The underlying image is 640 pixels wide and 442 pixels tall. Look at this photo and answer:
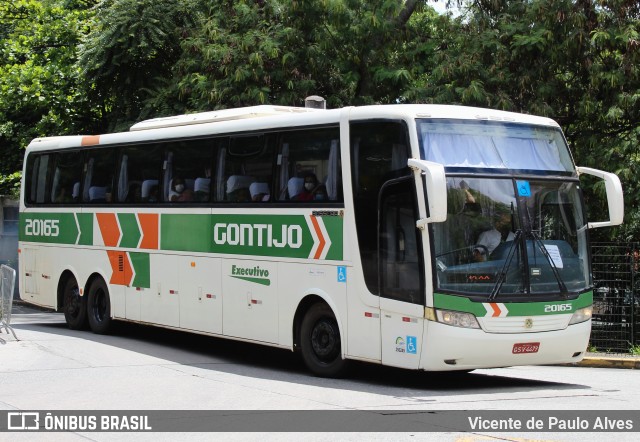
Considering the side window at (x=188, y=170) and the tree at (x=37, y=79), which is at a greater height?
the tree at (x=37, y=79)

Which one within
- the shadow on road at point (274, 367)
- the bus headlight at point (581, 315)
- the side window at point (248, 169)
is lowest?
the shadow on road at point (274, 367)

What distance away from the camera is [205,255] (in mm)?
16500

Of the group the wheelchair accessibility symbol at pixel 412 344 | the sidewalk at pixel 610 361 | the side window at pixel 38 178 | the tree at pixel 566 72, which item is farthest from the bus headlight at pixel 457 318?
the side window at pixel 38 178

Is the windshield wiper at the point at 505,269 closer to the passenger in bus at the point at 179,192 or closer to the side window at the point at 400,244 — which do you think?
the side window at the point at 400,244

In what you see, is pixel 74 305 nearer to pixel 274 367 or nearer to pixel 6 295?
pixel 6 295

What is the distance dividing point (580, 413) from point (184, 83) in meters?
15.1

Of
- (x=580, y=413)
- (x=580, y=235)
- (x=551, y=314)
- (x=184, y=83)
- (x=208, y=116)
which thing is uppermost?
(x=184, y=83)

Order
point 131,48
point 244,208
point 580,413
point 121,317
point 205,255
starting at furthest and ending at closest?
point 131,48
point 121,317
point 205,255
point 244,208
point 580,413

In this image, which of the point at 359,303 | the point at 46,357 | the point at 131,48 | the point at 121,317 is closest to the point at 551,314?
the point at 359,303

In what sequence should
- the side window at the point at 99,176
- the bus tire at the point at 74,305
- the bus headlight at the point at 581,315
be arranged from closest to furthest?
1. the bus headlight at the point at 581,315
2. the side window at the point at 99,176
3. the bus tire at the point at 74,305

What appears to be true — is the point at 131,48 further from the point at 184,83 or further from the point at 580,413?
the point at 580,413

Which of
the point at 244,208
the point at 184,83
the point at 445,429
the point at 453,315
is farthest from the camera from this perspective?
the point at 184,83

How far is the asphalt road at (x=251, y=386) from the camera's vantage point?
1084cm

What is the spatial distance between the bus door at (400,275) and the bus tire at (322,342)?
108cm
